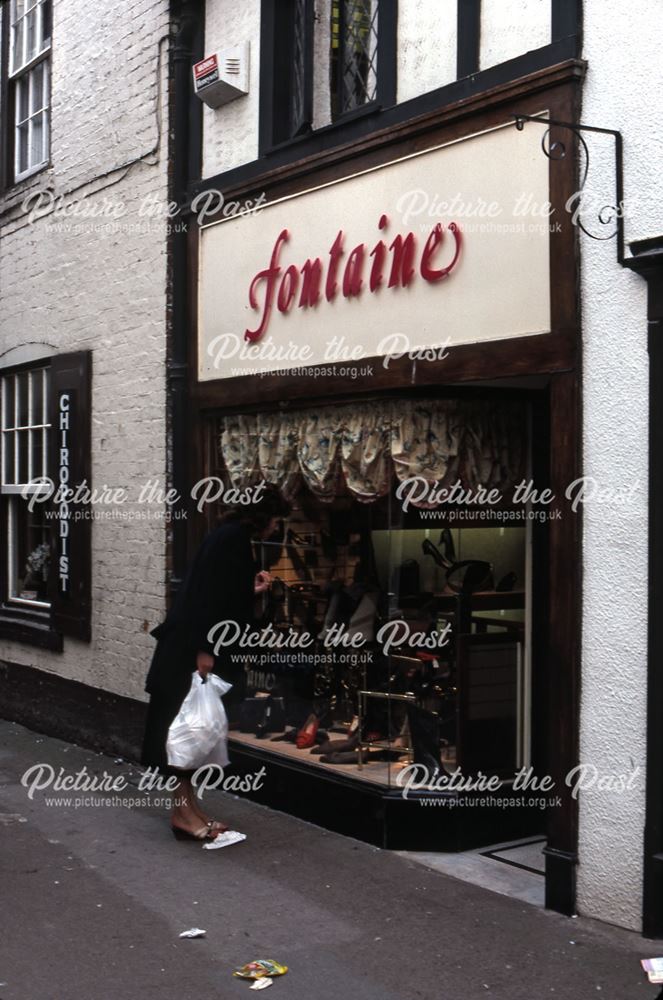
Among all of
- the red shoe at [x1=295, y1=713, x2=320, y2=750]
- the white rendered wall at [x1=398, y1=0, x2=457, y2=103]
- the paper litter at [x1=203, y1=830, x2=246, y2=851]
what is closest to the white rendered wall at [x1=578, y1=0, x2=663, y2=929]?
the white rendered wall at [x1=398, y1=0, x2=457, y2=103]

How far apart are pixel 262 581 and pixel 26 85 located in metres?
5.96

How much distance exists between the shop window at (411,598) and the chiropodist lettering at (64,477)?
9.35ft

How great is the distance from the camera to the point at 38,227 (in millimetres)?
10789

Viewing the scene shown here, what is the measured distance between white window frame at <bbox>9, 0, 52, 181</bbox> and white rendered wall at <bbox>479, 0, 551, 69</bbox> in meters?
5.56

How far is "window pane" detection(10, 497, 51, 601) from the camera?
1082cm

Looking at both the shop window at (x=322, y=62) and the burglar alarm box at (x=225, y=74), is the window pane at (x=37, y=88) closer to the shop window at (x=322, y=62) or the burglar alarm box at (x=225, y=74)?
the burglar alarm box at (x=225, y=74)

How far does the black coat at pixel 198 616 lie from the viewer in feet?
22.7

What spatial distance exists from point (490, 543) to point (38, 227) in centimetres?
580

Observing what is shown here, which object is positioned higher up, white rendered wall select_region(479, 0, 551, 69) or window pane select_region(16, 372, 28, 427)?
white rendered wall select_region(479, 0, 551, 69)

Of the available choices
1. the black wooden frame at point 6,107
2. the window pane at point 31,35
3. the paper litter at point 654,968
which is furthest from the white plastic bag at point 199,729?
the window pane at point 31,35

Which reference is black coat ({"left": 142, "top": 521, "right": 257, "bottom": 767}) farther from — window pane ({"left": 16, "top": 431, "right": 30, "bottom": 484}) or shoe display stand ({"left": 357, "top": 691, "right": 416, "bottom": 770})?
window pane ({"left": 16, "top": 431, "right": 30, "bottom": 484})

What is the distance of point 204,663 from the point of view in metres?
6.88

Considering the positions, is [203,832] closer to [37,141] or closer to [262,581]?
[262,581]

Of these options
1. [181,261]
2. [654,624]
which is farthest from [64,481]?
[654,624]
